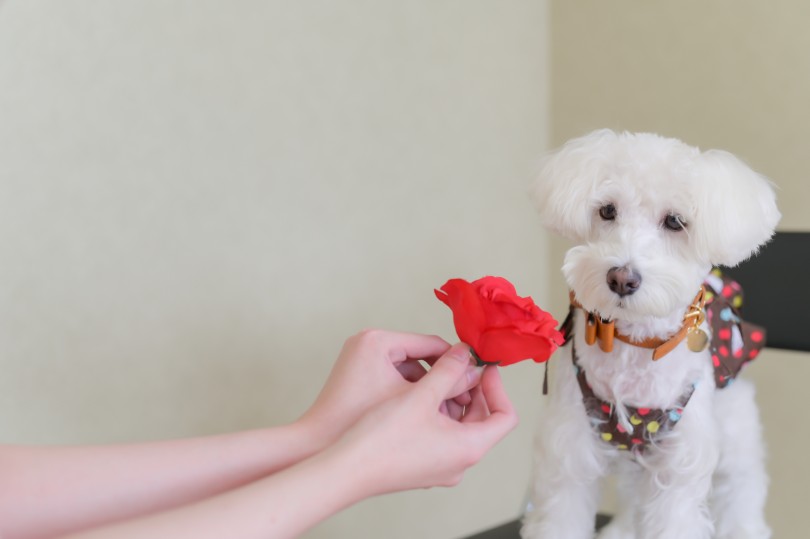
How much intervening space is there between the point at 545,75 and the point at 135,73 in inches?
44.4

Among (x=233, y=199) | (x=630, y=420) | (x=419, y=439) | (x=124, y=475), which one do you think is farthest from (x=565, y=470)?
(x=233, y=199)

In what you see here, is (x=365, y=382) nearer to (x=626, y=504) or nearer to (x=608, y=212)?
(x=608, y=212)

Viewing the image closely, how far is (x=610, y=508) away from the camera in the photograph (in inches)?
72.5

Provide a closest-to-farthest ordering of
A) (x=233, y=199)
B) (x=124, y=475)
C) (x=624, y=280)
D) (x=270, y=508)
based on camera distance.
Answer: (x=270, y=508) < (x=124, y=475) < (x=624, y=280) < (x=233, y=199)

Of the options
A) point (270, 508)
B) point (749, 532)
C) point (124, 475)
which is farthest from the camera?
point (749, 532)

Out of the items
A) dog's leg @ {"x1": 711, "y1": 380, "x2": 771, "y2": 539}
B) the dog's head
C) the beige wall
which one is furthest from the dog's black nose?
the beige wall

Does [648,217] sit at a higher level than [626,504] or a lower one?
higher

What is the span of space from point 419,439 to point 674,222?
0.51 meters

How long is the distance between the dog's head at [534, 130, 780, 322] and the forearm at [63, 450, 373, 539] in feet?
1.42

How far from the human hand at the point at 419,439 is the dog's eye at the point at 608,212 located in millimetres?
390

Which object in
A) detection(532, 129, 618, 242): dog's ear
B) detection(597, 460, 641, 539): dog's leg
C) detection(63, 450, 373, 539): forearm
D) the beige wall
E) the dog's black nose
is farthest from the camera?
the beige wall

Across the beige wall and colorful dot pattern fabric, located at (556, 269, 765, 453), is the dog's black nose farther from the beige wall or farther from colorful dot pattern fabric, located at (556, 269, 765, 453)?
the beige wall

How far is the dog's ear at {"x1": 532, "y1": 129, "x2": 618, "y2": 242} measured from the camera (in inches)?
38.1

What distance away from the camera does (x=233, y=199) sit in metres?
1.30
